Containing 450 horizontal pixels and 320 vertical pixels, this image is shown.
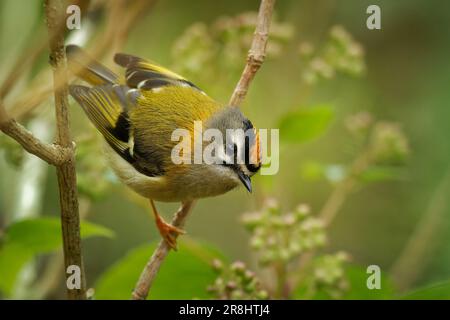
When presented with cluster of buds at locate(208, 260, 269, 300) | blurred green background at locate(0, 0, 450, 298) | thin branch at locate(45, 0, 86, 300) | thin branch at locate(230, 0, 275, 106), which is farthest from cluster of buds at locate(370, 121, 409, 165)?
thin branch at locate(45, 0, 86, 300)

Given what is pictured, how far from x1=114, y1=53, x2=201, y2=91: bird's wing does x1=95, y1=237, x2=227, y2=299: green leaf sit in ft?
2.73

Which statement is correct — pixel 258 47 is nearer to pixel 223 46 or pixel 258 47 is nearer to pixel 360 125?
pixel 223 46

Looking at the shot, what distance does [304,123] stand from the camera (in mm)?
2695

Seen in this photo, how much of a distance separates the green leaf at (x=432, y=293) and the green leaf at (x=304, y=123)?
0.91 metres

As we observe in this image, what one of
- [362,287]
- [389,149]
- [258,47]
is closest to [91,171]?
[258,47]

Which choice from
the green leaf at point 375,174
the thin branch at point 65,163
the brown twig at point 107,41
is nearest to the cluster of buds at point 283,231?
the green leaf at point 375,174

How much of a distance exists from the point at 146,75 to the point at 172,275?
1003 millimetres

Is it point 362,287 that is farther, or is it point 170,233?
point 170,233

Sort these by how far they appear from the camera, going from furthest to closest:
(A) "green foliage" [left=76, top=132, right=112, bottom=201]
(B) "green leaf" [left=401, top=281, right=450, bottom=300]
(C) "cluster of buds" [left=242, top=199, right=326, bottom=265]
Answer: (A) "green foliage" [left=76, top=132, right=112, bottom=201], (C) "cluster of buds" [left=242, top=199, right=326, bottom=265], (B) "green leaf" [left=401, top=281, right=450, bottom=300]

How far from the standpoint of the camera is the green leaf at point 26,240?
2.23 m

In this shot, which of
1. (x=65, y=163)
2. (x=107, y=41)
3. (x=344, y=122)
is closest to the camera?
(x=107, y=41)

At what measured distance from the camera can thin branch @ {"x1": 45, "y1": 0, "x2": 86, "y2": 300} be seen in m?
1.61

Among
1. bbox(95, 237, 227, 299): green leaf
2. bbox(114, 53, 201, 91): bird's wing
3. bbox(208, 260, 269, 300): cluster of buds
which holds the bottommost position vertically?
bbox(208, 260, 269, 300): cluster of buds

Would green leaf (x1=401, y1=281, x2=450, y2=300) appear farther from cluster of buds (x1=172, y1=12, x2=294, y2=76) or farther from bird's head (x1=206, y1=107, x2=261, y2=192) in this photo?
cluster of buds (x1=172, y1=12, x2=294, y2=76)
